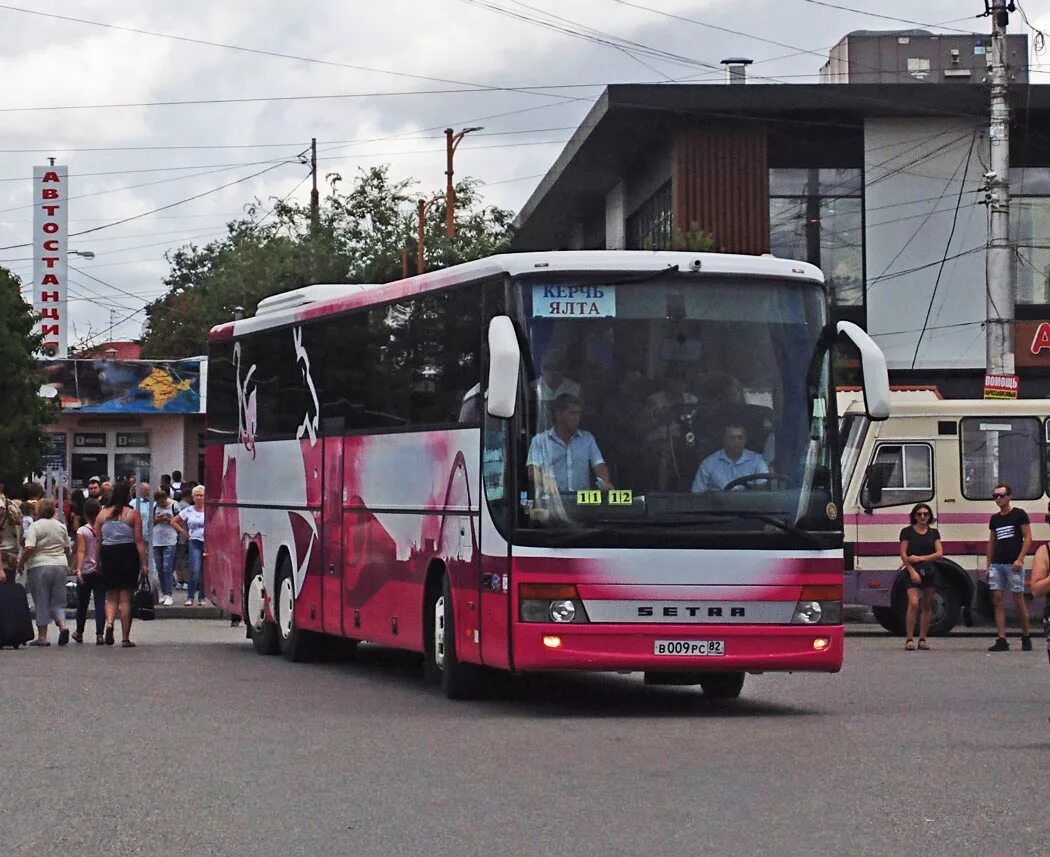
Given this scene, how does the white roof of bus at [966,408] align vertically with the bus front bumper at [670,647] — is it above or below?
above

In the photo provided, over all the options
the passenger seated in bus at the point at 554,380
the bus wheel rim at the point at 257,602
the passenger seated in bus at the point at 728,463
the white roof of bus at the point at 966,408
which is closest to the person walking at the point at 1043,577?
the passenger seated in bus at the point at 728,463

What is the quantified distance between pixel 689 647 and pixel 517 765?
319 cm

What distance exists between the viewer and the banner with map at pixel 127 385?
55.3 metres

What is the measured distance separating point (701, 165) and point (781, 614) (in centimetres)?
3057

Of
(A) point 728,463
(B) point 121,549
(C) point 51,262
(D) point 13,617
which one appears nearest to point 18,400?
(C) point 51,262

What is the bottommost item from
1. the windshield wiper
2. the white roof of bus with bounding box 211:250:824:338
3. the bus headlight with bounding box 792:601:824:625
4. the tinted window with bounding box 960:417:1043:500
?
the bus headlight with bounding box 792:601:824:625

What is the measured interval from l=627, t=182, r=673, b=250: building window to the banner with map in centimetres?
1154

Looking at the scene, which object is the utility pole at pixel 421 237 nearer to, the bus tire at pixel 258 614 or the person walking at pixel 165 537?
the person walking at pixel 165 537

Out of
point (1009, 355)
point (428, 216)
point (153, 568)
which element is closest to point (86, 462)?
point (428, 216)

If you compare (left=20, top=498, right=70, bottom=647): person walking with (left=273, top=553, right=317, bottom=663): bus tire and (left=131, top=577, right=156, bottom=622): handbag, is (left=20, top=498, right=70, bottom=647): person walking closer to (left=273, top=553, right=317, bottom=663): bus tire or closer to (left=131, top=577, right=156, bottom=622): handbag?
(left=131, top=577, right=156, bottom=622): handbag

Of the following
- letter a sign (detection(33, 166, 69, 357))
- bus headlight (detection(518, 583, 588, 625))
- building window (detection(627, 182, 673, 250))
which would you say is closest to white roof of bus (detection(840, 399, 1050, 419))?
bus headlight (detection(518, 583, 588, 625))

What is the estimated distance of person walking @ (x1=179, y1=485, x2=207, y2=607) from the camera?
31094mm

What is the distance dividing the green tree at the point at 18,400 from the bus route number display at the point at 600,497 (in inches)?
1450

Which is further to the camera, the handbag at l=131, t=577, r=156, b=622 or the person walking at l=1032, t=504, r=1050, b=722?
the handbag at l=131, t=577, r=156, b=622
